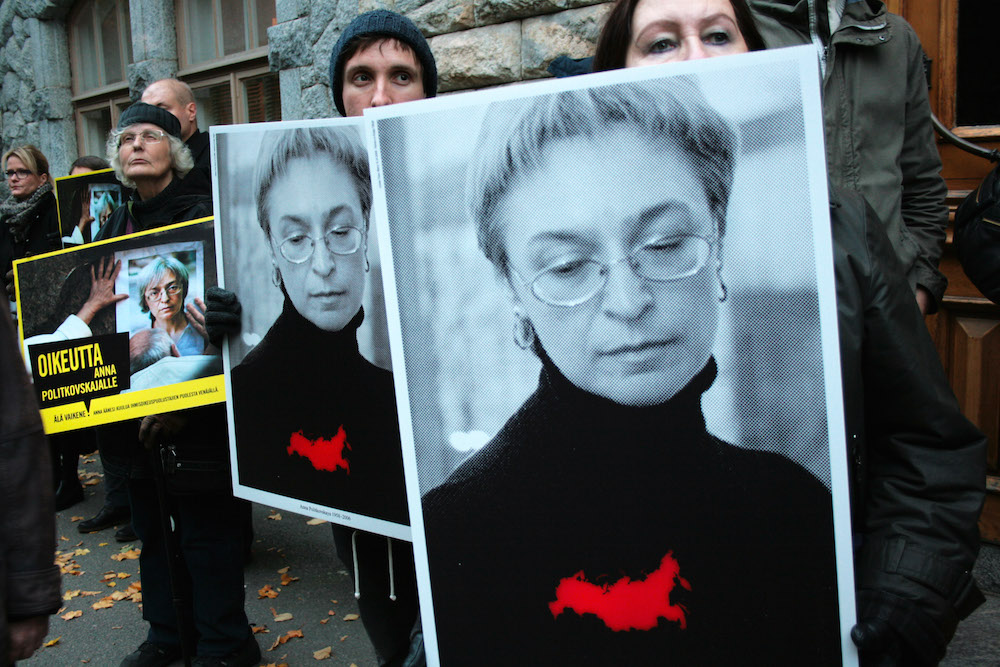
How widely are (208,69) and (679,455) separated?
7253mm

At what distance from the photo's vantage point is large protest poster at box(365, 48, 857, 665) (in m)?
1.05

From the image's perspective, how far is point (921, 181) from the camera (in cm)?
232

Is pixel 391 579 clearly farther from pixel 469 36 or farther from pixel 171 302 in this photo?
pixel 469 36

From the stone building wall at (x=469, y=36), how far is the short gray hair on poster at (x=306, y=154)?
241 cm

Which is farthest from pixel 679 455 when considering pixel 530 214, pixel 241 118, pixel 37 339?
pixel 241 118

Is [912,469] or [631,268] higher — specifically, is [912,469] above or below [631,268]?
below

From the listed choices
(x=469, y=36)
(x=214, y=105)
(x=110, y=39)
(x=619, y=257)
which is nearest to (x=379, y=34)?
(x=619, y=257)

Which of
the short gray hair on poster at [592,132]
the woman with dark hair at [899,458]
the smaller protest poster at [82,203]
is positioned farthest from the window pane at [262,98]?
the woman with dark hair at [899,458]

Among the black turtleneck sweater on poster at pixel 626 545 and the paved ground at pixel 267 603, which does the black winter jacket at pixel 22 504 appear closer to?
the black turtleneck sweater on poster at pixel 626 545

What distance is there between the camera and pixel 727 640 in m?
1.10

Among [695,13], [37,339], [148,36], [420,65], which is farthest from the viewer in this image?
[148,36]

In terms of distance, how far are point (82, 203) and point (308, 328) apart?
322cm

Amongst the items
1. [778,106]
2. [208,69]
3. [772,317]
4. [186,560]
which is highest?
[208,69]

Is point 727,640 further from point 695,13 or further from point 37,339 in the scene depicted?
point 37,339
